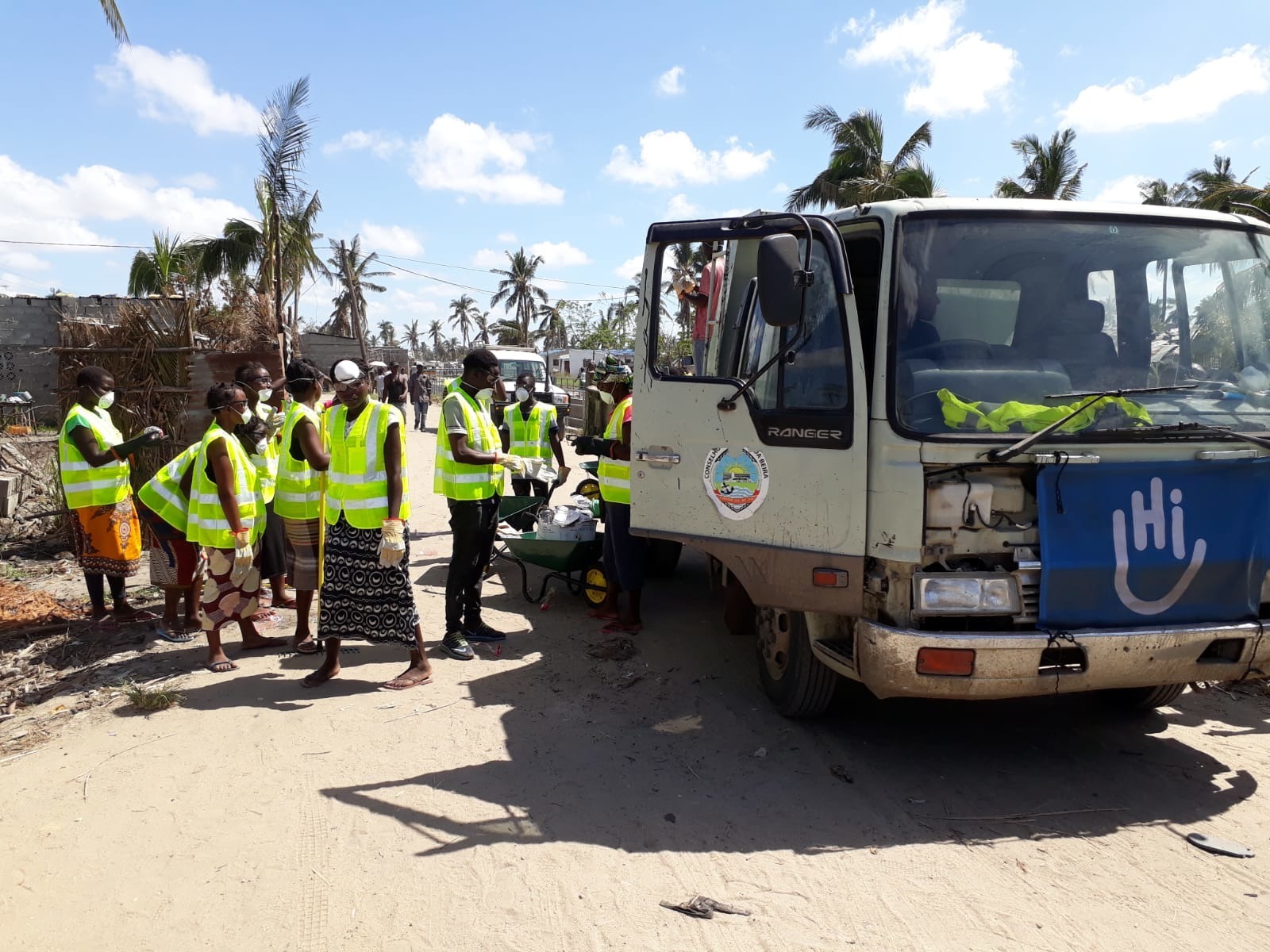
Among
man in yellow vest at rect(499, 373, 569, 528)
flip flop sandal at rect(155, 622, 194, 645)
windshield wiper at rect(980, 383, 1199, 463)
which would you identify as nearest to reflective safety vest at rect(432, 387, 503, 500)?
flip flop sandal at rect(155, 622, 194, 645)

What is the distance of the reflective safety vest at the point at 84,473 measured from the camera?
570 cm

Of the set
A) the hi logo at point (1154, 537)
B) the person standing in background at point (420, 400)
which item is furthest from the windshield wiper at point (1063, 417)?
the person standing in background at point (420, 400)

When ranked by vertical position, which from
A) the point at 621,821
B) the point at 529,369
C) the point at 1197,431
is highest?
the point at 529,369

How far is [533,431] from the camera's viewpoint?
28.1 ft

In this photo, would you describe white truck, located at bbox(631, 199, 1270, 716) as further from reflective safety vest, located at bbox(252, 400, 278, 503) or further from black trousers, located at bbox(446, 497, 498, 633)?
reflective safety vest, located at bbox(252, 400, 278, 503)

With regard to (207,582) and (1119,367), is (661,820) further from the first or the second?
(207,582)

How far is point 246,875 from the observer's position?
3.08m

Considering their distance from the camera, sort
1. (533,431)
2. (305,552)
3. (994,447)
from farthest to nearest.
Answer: (533,431)
(305,552)
(994,447)

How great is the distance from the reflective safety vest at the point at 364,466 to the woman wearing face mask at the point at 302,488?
0.48 metres

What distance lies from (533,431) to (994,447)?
5826mm

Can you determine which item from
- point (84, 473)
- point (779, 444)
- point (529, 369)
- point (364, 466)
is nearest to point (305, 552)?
point (364, 466)

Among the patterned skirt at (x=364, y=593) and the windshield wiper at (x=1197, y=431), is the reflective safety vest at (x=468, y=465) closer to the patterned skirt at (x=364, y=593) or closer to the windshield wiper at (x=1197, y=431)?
the patterned skirt at (x=364, y=593)

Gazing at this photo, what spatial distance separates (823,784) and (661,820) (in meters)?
0.78

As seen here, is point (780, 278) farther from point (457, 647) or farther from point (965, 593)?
point (457, 647)
